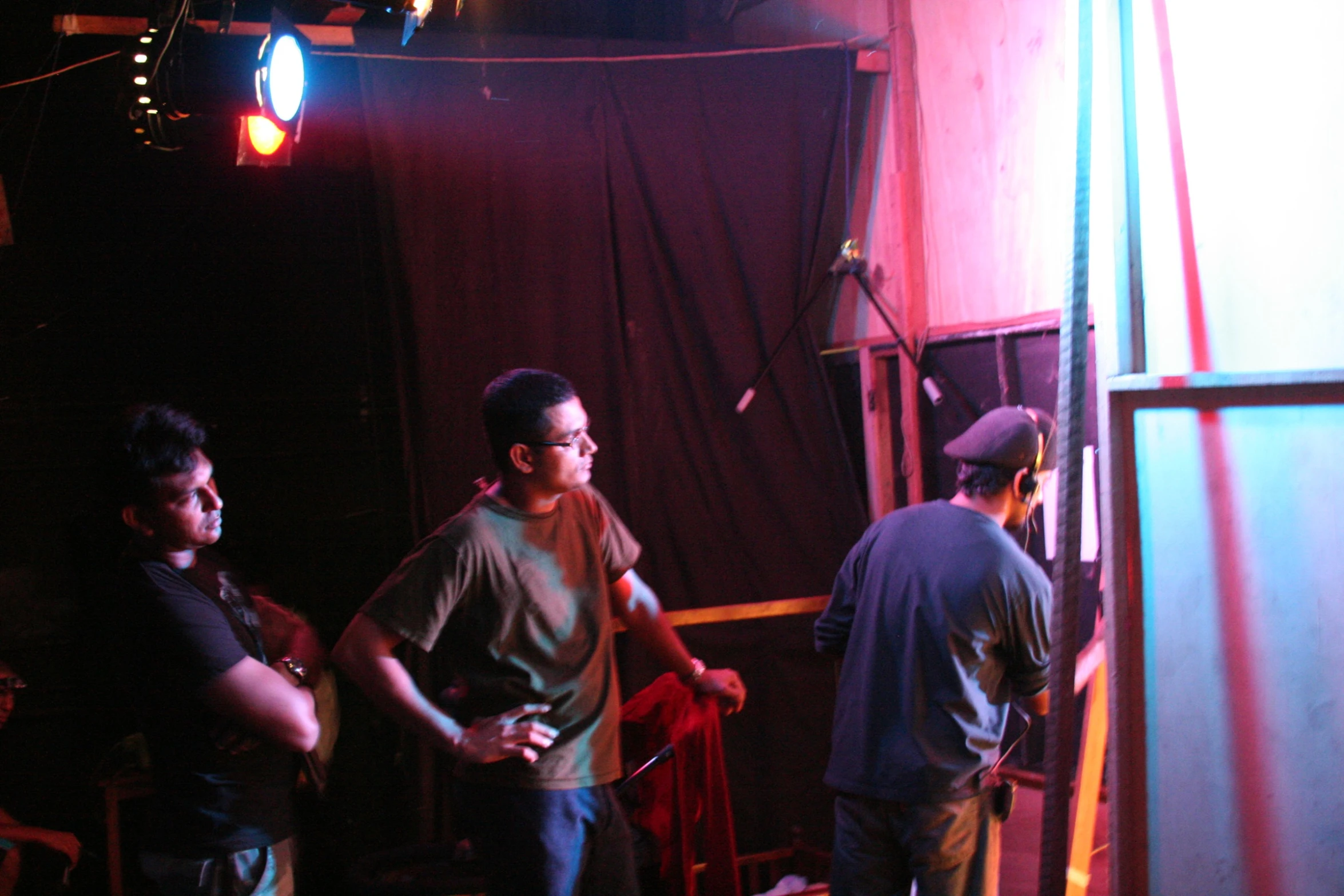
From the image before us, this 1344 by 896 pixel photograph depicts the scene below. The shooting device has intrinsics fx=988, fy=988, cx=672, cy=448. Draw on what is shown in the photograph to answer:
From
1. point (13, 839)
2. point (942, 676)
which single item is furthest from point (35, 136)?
point (942, 676)

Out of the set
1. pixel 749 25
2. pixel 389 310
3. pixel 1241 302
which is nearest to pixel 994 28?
pixel 749 25

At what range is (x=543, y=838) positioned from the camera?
6.84ft

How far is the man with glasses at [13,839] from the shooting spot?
3.32 meters

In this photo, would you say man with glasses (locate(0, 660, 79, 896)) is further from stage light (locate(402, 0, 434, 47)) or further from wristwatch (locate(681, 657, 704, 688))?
stage light (locate(402, 0, 434, 47))

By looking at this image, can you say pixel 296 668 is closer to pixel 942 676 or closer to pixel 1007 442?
pixel 942 676

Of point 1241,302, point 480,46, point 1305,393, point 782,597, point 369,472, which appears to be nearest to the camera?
point 1305,393

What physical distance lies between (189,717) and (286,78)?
2.07m

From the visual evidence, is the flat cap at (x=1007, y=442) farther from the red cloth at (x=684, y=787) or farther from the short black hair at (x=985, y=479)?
the red cloth at (x=684, y=787)

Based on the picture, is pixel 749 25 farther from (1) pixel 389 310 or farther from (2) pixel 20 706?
(2) pixel 20 706

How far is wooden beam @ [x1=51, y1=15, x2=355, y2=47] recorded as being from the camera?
323 cm

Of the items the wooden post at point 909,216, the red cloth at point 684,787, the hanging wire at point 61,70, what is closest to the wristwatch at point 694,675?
the red cloth at point 684,787

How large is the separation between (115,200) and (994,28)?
11.0ft

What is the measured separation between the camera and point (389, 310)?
348cm

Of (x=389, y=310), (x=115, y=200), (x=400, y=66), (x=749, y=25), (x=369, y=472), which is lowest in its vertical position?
(x=369, y=472)
